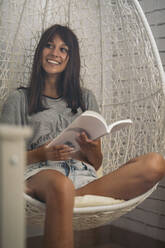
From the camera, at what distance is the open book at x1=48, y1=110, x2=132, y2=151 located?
1.19 m

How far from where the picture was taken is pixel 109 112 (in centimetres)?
198

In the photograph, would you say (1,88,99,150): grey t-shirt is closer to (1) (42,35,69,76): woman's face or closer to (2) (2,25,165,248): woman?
(2) (2,25,165,248): woman

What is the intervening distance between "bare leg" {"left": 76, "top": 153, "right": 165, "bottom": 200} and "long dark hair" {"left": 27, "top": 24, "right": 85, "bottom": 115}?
40 cm

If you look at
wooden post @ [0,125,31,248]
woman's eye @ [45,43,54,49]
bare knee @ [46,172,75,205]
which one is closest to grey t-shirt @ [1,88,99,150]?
woman's eye @ [45,43,54,49]

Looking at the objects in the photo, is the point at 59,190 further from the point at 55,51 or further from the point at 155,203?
the point at 155,203

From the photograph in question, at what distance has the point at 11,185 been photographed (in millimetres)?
606

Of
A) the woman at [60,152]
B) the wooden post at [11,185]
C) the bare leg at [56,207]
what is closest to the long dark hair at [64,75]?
the woman at [60,152]

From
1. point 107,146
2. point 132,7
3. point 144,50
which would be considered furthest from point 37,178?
point 132,7

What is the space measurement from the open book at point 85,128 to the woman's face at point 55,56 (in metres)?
0.51

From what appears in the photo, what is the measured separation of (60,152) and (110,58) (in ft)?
2.72

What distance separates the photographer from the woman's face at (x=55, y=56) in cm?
175

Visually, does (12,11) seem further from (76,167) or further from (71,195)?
(71,195)

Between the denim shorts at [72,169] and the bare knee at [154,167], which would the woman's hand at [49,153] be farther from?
the bare knee at [154,167]

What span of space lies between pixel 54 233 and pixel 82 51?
3.71 feet
